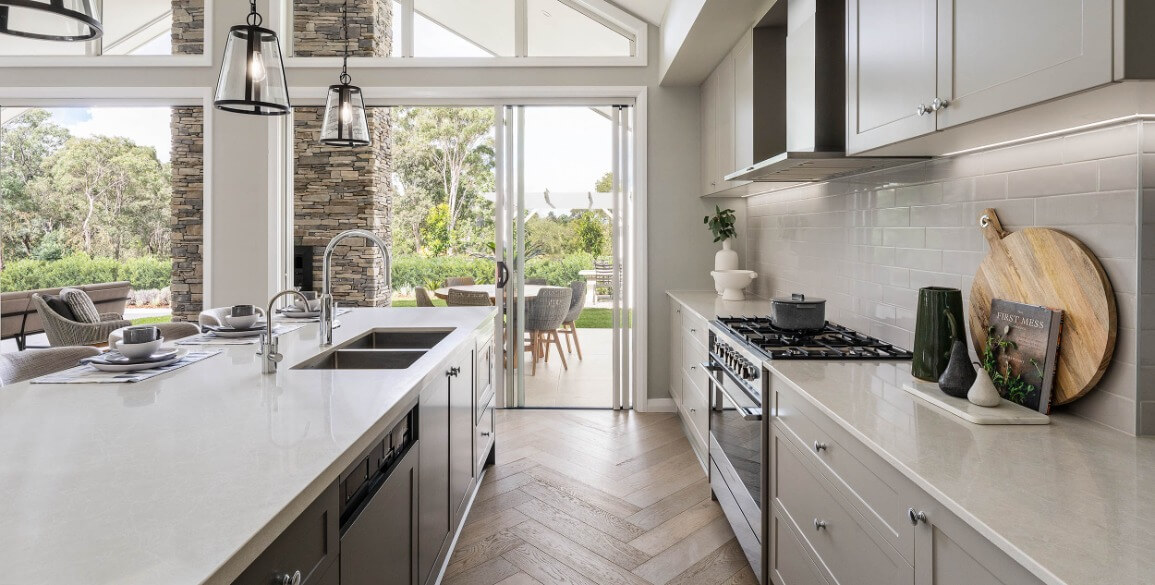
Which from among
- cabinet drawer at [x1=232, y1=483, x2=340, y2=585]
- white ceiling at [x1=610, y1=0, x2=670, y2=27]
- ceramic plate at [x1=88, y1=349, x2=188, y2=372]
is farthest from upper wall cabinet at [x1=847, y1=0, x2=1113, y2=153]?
white ceiling at [x1=610, y1=0, x2=670, y2=27]

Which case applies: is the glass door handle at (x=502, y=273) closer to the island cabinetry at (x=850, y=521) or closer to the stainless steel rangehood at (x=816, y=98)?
the stainless steel rangehood at (x=816, y=98)

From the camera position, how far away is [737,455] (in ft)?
A: 8.02

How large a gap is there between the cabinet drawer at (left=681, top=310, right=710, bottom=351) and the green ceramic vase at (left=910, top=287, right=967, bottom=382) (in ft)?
4.35

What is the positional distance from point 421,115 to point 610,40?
5268mm

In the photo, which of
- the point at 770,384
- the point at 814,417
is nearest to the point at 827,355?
the point at 770,384

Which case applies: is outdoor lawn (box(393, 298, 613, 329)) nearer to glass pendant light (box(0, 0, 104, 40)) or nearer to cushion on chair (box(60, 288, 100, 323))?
glass pendant light (box(0, 0, 104, 40))

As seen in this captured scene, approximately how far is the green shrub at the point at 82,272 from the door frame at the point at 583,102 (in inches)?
109

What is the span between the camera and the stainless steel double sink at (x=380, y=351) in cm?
230

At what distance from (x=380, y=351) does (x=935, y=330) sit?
1.83m

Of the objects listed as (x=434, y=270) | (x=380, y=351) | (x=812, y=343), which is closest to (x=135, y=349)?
(x=380, y=351)

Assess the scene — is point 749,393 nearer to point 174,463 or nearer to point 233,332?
point 174,463

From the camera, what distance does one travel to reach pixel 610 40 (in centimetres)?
463

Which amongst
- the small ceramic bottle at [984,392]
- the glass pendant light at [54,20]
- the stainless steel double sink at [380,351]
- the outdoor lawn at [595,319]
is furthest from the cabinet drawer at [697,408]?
the glass pendant light at [54,20]

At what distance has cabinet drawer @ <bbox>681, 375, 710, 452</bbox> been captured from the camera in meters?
3.15
